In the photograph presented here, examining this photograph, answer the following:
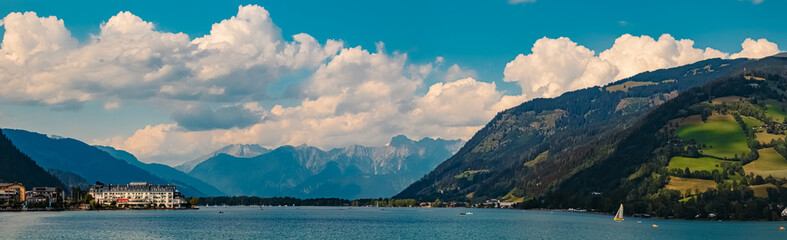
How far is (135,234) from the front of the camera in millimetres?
170125

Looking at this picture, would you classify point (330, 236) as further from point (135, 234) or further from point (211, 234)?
point (135, 234)

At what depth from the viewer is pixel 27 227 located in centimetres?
18462

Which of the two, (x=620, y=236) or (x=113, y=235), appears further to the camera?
(x=620, y=236)

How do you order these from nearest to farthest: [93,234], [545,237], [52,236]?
[52,236] → [93,234] → [545,237]

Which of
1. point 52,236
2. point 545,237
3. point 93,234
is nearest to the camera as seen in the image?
point 52,236

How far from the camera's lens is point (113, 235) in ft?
545

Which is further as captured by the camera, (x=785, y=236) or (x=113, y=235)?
(x=785, y=236)

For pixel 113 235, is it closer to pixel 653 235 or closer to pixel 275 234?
pixel 275 234

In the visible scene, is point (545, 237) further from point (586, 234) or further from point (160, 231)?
point (160, 231)

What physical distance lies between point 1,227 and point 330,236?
81633 millimetres

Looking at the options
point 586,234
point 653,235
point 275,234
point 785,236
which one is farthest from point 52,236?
point 785,236

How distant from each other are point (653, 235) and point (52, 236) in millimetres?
142620

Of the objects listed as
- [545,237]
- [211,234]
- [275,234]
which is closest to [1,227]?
[211,234]

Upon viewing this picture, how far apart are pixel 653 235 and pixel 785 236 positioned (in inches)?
1246
